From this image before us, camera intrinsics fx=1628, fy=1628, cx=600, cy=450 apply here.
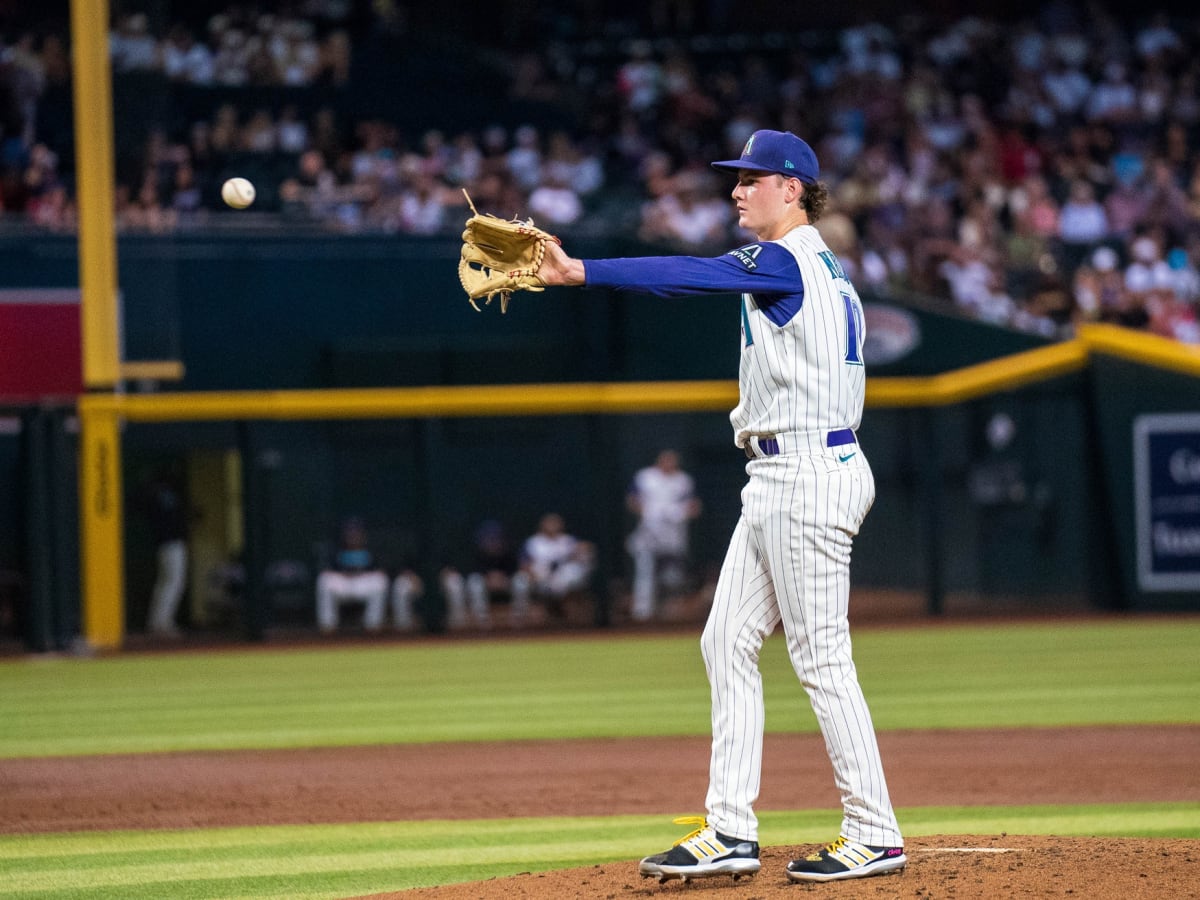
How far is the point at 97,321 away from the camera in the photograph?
1316 centimetres

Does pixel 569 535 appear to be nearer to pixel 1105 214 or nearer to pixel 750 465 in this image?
pixel 1105 214

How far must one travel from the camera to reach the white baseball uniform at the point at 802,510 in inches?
158

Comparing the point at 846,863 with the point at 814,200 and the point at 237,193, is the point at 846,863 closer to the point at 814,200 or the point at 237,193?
the point at 814,200

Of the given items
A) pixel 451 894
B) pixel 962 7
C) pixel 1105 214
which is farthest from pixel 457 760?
pixel 962 7

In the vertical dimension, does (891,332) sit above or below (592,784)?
above

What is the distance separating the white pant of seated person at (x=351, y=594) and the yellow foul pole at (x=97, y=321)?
171cm

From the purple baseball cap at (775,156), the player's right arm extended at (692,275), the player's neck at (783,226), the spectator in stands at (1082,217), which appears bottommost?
the player's right arm extended at (692,275)

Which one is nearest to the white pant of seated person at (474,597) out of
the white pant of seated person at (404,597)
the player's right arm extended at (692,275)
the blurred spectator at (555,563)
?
the blurred spectator at (555,563)

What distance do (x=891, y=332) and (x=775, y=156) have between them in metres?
11.9

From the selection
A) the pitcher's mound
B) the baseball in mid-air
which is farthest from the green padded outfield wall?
the pitcher's mound

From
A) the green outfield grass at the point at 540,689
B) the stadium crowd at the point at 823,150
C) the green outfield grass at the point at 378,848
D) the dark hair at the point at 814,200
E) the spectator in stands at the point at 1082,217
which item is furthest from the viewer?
the spectator in stands at the point at 1082,217

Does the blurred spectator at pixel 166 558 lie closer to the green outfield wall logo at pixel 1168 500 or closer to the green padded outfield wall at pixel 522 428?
the green padded outfield wall at pixel 522 428

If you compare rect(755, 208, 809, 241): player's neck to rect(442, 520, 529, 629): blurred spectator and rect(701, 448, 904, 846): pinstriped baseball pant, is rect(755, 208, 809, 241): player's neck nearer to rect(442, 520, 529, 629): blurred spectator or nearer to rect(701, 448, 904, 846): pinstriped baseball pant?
rect(701, 448, 904, 846): pinstriped baseball pant

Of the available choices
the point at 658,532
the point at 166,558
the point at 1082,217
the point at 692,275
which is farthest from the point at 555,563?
the point at 692,275
